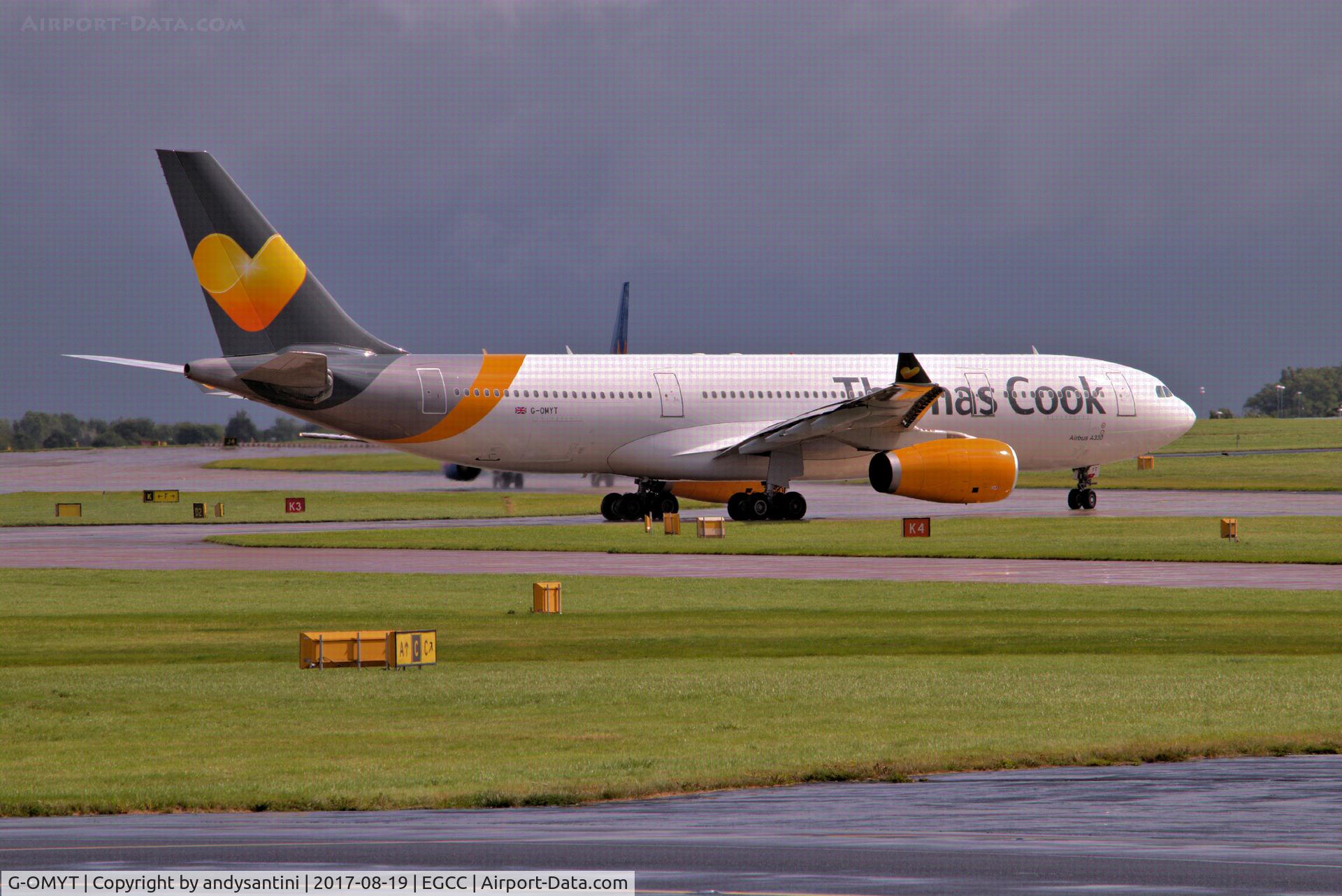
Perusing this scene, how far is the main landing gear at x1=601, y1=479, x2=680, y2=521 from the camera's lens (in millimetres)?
49656

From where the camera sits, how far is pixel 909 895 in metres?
8.99

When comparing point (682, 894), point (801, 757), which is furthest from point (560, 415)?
point (682, 894)

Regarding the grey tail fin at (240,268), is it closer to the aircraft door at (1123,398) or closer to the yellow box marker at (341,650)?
the yellow box marker at (341,650)

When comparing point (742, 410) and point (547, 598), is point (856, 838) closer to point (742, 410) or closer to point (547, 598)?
point (547, 598)

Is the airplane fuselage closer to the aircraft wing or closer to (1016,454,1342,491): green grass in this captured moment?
the aircraft wing

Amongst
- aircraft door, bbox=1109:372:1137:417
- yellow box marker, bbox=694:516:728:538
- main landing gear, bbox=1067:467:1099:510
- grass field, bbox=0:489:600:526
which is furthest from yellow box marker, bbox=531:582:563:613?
aircraft door, bbox=1109:372:1137:417

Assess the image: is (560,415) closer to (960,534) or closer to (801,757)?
(960,534)

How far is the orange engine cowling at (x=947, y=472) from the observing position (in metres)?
43.0

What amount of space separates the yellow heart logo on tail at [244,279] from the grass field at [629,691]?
1346 cm

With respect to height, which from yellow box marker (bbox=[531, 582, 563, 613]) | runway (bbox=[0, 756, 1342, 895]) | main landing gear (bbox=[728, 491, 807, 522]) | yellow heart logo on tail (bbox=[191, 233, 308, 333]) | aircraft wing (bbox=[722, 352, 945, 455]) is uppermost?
yellow heart logo on tail (bbox=[191, 233, 308, 333])

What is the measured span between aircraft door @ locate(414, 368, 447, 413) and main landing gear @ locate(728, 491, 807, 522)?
363 inches

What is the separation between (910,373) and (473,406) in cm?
1171

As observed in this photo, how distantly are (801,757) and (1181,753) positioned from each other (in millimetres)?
3493

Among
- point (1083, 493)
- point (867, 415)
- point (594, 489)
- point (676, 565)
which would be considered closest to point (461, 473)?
point (594, 489)
